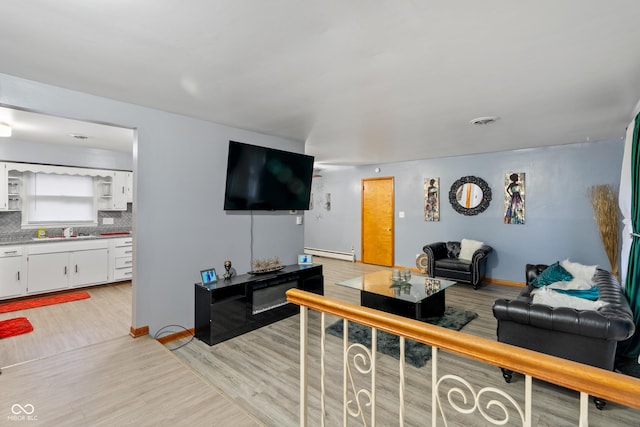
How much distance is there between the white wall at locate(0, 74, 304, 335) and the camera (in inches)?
112

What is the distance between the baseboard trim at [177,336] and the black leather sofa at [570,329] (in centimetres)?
304

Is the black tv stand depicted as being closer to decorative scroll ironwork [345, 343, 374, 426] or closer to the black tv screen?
the black tv screen

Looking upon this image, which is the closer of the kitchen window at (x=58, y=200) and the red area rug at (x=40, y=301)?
the red area rug at (x=40, y=301)

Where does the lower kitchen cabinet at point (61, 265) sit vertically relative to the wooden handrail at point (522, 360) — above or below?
below

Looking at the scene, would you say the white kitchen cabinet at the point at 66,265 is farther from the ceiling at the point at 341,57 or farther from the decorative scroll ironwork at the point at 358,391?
the decorative scroll ironwork at the point at 358,391

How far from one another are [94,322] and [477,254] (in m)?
5.55

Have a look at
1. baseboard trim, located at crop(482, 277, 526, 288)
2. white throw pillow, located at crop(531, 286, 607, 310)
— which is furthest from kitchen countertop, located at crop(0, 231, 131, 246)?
baseboard trim, located at crop(482, 277, 526, 288)

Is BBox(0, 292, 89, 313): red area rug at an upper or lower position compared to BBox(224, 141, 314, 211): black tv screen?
lower

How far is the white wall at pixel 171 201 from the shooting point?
2.84 m

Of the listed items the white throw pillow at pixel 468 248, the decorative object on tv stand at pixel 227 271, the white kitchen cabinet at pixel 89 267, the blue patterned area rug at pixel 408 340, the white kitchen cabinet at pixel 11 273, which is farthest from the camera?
the white throw pillow at pixel 468 248

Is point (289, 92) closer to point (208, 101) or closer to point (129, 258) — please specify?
point (208, 101)

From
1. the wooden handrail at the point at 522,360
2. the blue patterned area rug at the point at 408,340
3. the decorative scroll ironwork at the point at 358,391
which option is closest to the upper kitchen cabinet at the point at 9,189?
the blue patterned area rug at the point at 408,340

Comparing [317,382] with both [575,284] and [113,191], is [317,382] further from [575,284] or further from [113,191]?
[113,191]

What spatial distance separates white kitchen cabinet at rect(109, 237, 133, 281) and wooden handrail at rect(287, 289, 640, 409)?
5.32 m
